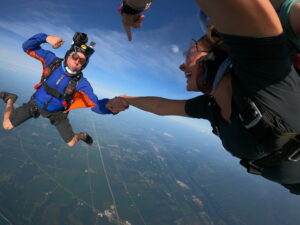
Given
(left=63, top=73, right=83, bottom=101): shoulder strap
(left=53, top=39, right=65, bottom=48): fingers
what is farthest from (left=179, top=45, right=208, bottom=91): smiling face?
(left=63, top=73, right=83, bottom=101): shoulder strap

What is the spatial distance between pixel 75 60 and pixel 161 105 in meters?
3.22

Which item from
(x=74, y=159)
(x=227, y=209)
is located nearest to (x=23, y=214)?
(x=74, y=159)

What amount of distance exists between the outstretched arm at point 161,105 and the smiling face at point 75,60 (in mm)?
2605

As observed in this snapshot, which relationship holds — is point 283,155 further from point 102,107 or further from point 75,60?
point 75,60

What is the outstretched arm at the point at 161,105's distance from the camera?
98.6 inches

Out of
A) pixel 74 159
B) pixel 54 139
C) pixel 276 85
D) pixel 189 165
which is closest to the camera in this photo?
pixel 276 85

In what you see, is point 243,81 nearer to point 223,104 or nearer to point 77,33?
point 223,104

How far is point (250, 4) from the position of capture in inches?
25.5

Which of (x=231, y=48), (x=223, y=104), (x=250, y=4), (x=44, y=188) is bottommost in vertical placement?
(x=44, y=188)

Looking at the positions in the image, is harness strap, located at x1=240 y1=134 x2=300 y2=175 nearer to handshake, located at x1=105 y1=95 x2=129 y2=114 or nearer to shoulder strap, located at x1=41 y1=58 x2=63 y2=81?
handshake, located at x1=105 y1=95 x2=129 y2=114

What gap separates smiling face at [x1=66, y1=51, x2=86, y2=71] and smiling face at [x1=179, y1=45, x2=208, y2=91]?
385cm

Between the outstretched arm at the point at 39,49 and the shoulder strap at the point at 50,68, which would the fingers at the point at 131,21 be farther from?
the shoulder strap at the point at 50,68

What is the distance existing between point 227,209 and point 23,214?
Answer: 85.2 metres

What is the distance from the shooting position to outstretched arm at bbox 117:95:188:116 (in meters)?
2.51
